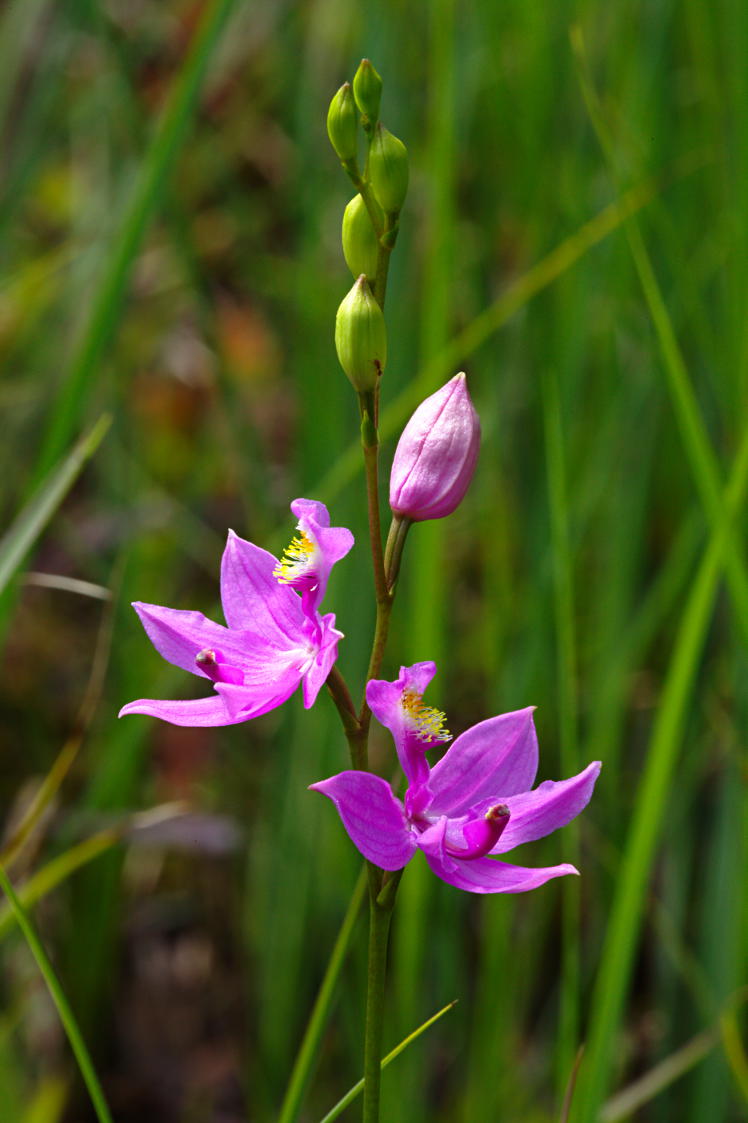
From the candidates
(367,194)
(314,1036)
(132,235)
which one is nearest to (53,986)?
(314,1036)

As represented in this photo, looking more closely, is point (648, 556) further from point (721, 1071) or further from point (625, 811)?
point (721, 1071)

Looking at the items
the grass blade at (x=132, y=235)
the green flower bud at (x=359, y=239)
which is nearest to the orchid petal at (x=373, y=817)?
the green flower bud at (x=359, y=239)

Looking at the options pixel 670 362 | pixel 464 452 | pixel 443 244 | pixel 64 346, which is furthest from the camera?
pixel 64 346

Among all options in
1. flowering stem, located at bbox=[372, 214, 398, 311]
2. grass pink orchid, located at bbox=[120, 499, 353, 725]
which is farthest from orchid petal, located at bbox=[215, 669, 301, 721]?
flowering stem, located at bbox=[372, 214, 398, 311]

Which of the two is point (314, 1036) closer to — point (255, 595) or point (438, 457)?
point (255, 595)

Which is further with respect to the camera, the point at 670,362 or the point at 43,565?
the point at 43,565

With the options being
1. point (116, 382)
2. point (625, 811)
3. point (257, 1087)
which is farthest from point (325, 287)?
point (257, 1087)

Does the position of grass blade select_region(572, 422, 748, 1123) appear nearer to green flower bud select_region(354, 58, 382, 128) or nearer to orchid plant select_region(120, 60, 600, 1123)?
orchid plant select_region(120, 60, 600, 1123)
